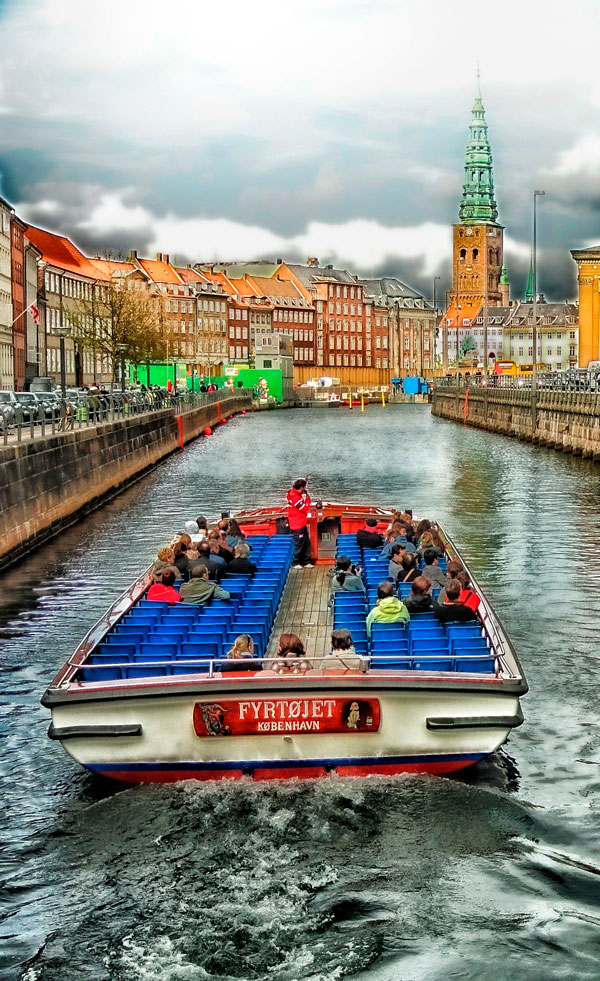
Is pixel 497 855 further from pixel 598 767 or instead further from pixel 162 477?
pixel 162 477

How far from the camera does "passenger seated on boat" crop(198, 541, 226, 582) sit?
18656 millimetres

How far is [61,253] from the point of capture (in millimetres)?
123438

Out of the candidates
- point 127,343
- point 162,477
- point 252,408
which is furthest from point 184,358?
point 162,477

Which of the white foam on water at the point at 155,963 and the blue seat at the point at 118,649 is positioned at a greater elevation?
the blue seat at the point at 118,649

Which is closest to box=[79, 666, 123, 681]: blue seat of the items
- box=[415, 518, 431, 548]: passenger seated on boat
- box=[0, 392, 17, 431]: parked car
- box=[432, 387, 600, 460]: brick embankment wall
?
box=[415, 518, 431, 548]: passenger seated on boat

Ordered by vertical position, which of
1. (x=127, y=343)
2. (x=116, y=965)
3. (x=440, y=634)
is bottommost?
(x=116, y=965)

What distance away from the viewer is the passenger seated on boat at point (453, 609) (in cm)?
1573

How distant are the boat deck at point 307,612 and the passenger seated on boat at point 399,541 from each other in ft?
3.55

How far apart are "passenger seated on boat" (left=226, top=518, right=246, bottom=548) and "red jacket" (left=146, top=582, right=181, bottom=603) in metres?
3.91

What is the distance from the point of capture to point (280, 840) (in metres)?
12.5

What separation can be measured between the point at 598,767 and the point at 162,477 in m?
41.9

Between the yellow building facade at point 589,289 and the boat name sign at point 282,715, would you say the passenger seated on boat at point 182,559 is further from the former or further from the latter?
the yellow building facade at point 589,289

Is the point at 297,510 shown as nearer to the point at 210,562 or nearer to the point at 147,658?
the point at 210,562

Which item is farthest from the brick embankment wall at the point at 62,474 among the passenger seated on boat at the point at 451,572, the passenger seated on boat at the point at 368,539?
the passenger seated on boat at the point at 451,572
